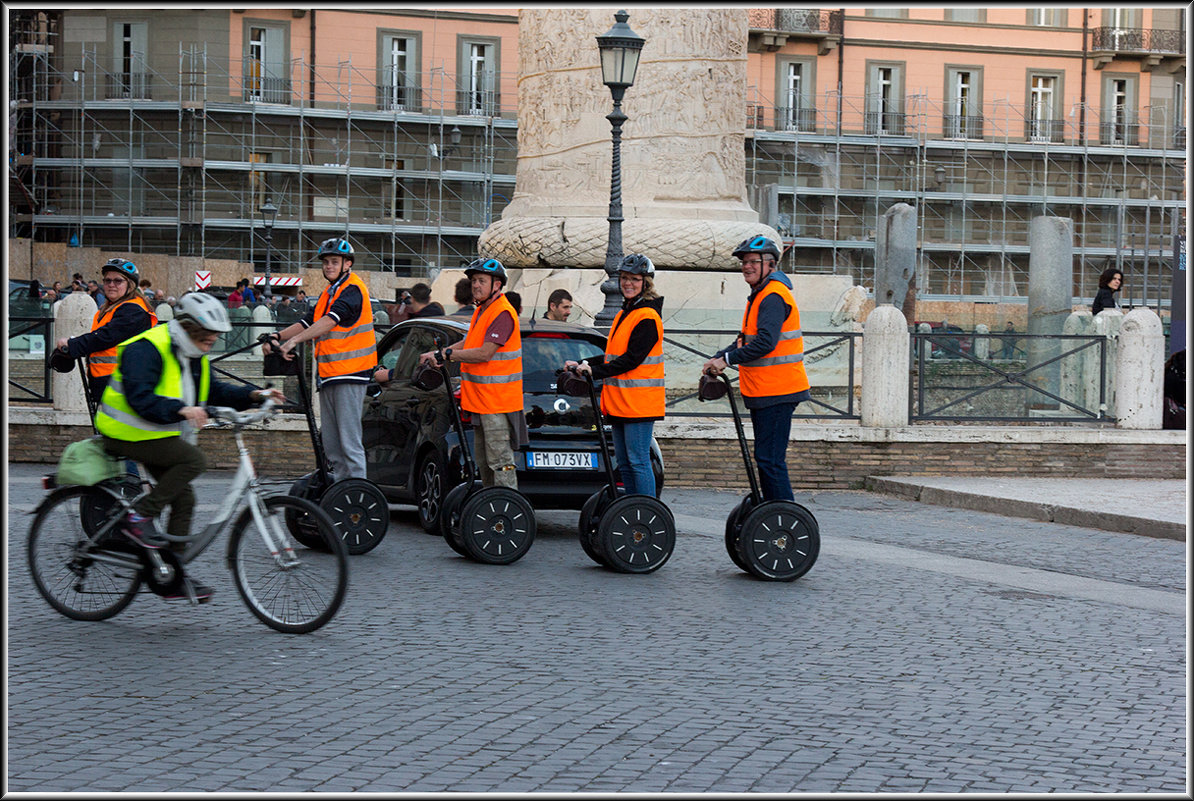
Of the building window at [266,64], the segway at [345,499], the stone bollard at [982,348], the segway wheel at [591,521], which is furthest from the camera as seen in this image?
the building window at [266,64]

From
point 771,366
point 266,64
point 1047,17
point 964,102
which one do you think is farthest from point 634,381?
point 1047,17

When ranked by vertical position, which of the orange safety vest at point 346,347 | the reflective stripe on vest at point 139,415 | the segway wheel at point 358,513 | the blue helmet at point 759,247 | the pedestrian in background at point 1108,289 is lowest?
the segway wheel at point 358,513

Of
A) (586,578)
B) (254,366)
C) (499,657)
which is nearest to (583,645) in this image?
(499,657)

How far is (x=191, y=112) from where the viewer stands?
52875 millimetres

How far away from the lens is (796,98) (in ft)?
197

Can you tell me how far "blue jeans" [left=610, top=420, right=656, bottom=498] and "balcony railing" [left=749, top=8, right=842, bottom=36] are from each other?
5147 centimetres

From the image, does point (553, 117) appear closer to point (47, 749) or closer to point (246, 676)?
point (246, 676)

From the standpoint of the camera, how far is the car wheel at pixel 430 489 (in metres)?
11.2

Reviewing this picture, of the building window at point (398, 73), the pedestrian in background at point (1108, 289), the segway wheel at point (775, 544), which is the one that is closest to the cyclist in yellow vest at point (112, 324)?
the segway wheel at point (775, 544)

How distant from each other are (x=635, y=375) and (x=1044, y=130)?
55.1 m

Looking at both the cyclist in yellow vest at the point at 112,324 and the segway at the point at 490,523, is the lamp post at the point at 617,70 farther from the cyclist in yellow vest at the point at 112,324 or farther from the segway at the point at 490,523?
the segway at the point at 490,523

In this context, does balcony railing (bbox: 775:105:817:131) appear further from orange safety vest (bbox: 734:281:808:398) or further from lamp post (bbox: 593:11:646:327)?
orange safety vest (bbox: 734:281:808:398)

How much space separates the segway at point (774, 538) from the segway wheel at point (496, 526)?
4.37 feet

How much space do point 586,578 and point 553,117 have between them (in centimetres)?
1036
